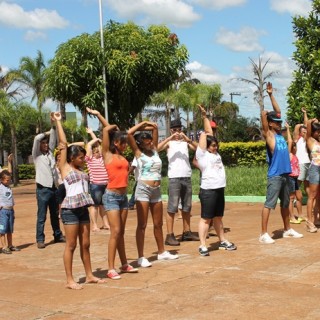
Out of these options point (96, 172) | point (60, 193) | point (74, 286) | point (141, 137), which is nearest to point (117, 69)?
point (96, 172)

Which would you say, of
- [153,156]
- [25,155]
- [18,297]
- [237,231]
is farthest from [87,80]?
[25,155]

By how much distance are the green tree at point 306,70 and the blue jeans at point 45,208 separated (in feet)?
17.2

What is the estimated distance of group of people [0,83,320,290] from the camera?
634cm

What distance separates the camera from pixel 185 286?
5918mm

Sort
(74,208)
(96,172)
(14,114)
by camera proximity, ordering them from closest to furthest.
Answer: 1. (74,208)
2. (96,172)
3. (14,114)

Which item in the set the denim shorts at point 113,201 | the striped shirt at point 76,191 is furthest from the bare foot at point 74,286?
the denim shorts at point 113,201

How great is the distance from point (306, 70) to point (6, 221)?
22.2 ft

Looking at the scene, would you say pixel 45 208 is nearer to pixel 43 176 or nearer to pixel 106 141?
pixel 43 176

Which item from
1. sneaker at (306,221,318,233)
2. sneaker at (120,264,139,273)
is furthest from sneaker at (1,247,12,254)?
sneaker at (306,221,318,233)

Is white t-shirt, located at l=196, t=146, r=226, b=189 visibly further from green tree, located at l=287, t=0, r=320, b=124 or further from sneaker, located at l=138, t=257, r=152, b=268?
green tree, located at l=287, t=0, r=320, b=124

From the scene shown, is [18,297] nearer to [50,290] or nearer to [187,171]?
[50,290]

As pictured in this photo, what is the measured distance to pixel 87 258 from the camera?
633cm

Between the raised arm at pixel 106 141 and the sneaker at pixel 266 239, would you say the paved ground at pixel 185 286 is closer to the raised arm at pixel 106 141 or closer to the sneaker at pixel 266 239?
the sneaker at pixel 266 239

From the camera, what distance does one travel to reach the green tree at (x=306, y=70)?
11430mm
